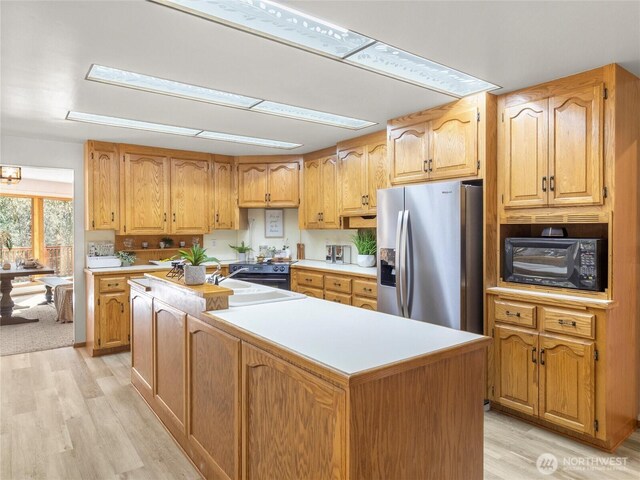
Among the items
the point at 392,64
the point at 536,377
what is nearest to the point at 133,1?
the point at 392,64

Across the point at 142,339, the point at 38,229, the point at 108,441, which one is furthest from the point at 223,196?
the point at 38,229

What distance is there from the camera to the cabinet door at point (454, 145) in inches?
122

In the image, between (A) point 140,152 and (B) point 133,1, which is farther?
(A) point 140,152

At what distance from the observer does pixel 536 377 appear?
9.14ft

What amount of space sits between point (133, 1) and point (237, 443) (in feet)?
6.52

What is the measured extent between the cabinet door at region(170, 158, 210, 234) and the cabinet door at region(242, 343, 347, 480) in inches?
145

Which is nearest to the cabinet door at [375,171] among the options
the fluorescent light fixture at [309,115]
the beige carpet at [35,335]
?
the fluorescent light fixture at [309,115]

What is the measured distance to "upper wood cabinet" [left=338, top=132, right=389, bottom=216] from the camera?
418 cm

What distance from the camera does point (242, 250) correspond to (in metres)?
5.74

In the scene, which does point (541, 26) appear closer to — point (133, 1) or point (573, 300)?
point (573, 300)

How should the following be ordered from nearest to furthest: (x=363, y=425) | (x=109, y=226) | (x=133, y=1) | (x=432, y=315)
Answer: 1. (x=363, y=425)
2. (x=133, y=1)
3. (x=432, y=315)
4. (x=109, y=226)

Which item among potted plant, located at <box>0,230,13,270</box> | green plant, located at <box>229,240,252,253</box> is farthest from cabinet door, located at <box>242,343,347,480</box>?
potted plant, located at <box>0,230,13,270</box>

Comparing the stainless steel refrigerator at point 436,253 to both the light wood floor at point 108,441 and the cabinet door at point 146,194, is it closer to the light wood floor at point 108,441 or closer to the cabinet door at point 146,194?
the light wood floor at point 108,441

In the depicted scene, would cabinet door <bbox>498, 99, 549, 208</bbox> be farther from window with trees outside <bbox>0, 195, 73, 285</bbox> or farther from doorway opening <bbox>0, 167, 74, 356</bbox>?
window with trees outside <bbox>0, 195, 73, 285</bbox>
